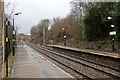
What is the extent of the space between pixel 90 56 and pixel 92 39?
19314mm

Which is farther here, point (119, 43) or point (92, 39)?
point (92, 39)

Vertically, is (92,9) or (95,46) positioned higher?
(92,9)

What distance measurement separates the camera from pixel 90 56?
35219 mm

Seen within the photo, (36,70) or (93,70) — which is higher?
(36,70)

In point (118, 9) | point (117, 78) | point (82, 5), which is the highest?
point (82, 5)

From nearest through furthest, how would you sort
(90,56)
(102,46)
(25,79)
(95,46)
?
(25,79) < (90,56) < (102,46) < (95,46)

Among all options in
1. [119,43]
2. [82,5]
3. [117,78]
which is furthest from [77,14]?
[117,78]

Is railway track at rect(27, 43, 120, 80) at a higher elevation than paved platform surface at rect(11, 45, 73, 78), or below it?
below

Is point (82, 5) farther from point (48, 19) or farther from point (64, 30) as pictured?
point (48, 19)

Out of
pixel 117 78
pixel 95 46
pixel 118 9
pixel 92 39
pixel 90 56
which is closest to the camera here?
pixel 117 78

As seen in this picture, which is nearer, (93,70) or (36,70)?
(36,70)

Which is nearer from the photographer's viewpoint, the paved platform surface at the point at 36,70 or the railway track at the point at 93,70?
the paved platform surface at the point at 36,70

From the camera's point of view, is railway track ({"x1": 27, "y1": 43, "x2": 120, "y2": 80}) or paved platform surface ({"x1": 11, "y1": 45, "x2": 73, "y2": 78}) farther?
railway track ({"x1": 27, "y1": 43, "x2": 120, "y2": 80})

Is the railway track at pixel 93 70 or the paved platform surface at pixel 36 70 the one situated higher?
the paved platform surface at pixel 36 70
